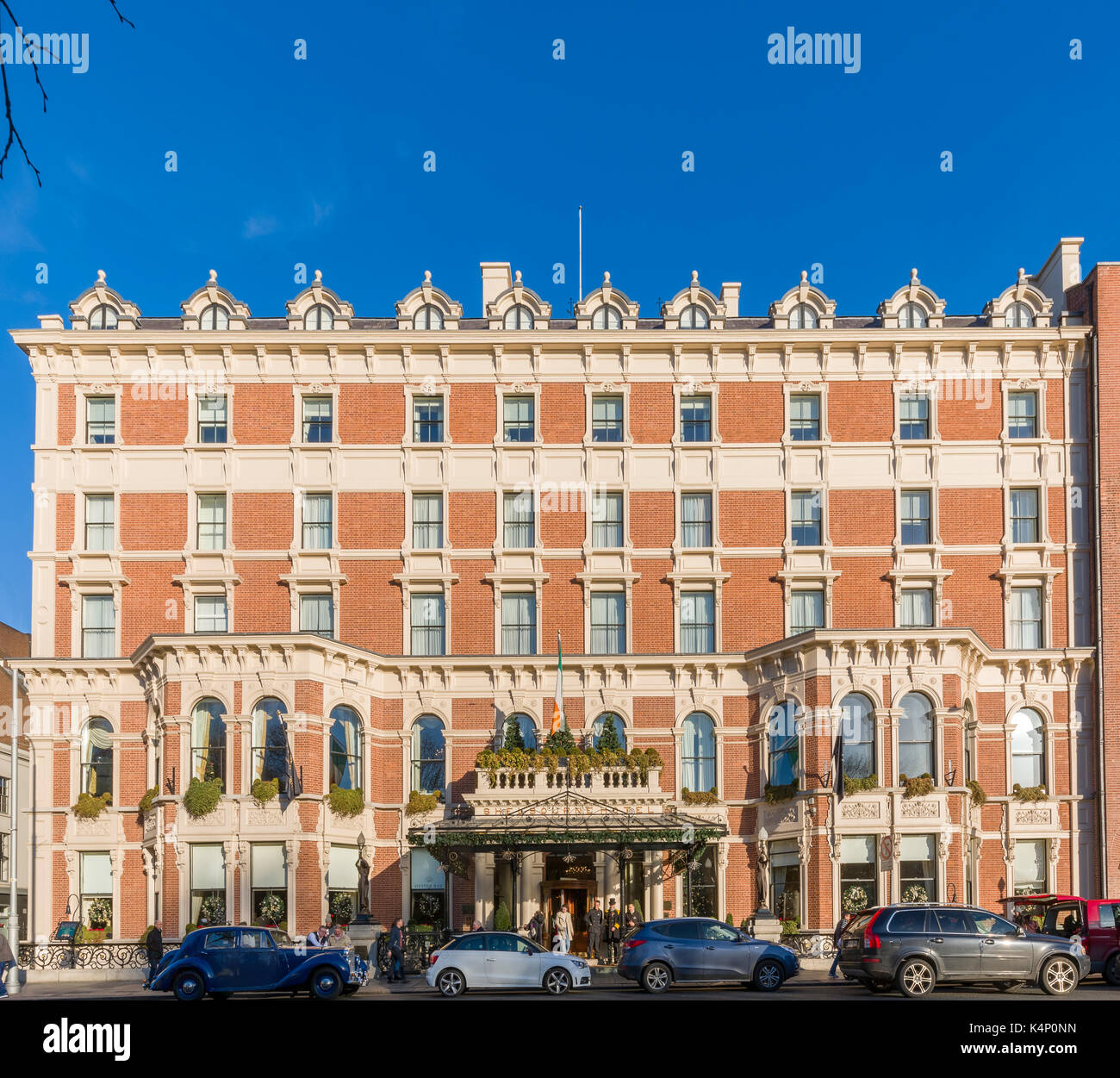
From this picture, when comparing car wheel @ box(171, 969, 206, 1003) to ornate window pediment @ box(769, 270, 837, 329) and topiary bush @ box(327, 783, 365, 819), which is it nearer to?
topiary bush @ box(327, 783, 365, 819)

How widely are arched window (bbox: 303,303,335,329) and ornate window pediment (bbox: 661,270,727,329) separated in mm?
11222

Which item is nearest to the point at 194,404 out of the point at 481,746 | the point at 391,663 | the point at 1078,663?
the point at 391,663

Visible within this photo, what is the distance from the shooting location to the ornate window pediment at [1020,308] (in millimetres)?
44312

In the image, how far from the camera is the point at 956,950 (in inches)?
929

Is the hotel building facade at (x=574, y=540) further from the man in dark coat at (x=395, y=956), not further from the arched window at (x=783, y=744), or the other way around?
the man in dark coat at (x=395, y=956)

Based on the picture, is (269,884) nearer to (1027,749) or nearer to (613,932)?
(613,932)

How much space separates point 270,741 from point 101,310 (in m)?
16.3

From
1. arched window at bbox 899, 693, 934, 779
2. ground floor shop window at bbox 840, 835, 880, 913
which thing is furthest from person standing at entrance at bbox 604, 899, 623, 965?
arched window at bbox 899, 693, 934, 779

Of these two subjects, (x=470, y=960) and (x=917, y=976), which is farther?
(x=470, y=960)

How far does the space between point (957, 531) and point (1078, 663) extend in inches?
224

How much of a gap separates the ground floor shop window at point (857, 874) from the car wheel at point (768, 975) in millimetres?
11513

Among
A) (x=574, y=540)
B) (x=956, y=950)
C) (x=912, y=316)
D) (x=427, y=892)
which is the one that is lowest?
(x=427, y=892)

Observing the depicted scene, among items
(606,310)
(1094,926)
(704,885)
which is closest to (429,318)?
(606,310)

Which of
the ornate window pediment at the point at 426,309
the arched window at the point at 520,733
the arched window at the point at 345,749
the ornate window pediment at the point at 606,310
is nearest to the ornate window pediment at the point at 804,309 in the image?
the ornate window pediment at the point at 606,310
